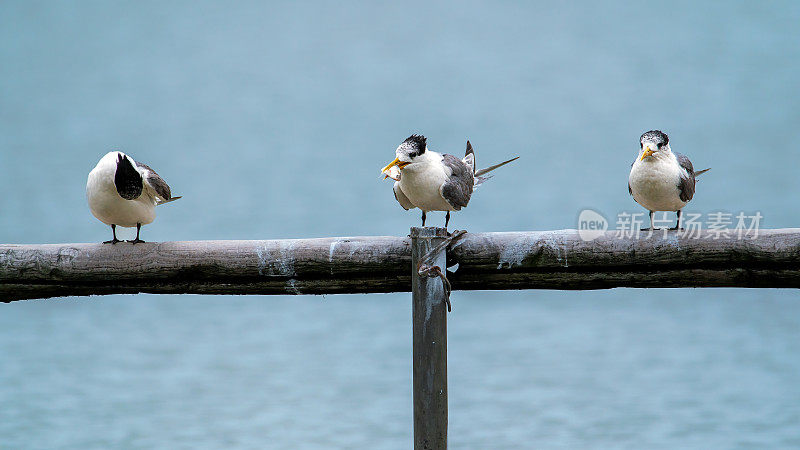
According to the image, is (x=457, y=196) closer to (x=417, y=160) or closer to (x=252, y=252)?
(x=417, y=160)

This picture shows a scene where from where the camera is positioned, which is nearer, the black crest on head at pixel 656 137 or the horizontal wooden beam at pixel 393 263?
the horizontal wooden beam at pixel 393 263

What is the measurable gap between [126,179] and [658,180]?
2.32 m

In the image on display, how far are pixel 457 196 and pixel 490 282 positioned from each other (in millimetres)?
494

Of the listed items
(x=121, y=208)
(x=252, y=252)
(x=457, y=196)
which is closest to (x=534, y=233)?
(x=457, y=196)

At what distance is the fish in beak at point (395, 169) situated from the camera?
3584 mm

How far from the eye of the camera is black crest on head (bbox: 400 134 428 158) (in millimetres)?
3592

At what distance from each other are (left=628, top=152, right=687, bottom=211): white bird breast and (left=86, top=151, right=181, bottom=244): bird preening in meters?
2.17

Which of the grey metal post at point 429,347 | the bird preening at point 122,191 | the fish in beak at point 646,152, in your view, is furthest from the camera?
the bird preening at point 122,191

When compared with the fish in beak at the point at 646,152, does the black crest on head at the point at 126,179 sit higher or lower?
lower

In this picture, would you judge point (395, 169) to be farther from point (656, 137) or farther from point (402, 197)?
point (656, 137)

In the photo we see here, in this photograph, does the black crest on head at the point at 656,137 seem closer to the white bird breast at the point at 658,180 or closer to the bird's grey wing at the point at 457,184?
the white bird breast at the point at 658,180

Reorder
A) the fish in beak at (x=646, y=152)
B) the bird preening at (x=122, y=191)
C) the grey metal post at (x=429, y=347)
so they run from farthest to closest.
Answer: the bird preening at (x=122, y=191)
the fish in beak at (x=646, y=152)
the grey metal post at (x=429, y=347)

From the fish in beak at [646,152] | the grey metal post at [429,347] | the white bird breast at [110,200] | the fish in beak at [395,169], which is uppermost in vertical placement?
the fish in beak at [646,152]

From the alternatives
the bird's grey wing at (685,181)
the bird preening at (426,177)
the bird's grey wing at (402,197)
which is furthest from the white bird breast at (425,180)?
the bird's grey wing at (685,181)
